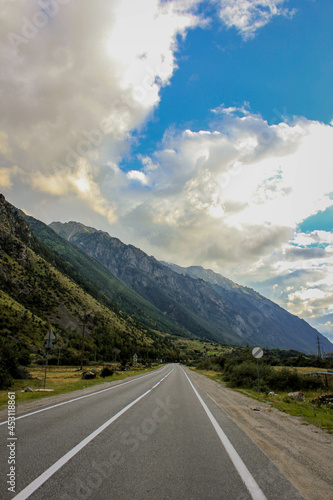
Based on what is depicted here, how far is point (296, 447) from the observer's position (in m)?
6.42

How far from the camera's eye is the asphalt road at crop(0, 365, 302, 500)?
151 inches

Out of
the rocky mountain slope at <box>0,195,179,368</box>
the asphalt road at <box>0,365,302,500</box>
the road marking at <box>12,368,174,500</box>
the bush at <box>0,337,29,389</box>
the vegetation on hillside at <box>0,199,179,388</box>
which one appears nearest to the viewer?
the road marking at <box>12,368,174,500</box>

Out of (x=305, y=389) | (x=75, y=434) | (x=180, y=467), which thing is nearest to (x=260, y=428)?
(x=180, y=467)

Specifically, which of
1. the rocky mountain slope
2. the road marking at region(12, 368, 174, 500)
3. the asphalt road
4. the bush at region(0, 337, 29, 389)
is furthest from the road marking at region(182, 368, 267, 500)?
the rocky mountain slope

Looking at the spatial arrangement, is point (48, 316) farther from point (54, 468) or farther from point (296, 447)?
point (296, 447)

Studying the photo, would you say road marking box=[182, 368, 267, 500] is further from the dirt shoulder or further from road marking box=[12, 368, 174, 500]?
road marking box=[12, 368, 174, 500]

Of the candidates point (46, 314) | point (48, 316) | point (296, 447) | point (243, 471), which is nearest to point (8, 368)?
point (296, 447)

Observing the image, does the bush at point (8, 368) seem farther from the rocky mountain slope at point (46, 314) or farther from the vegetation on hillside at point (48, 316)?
the rocky mountain slope at point (46, 314)

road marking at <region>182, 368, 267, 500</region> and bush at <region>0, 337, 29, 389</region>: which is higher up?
road marking at <region>182, 368, 267, 500</region>

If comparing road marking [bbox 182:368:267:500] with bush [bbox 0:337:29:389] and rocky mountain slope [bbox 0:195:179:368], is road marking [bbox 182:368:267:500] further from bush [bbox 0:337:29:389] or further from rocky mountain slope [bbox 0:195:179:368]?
rocky mountain slope [bbox 0:195:179:368]

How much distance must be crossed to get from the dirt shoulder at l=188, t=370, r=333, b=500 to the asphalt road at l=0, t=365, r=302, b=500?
27 centimetres

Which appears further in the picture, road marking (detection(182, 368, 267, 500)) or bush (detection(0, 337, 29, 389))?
bush (detection(0, 337, 29, 389))

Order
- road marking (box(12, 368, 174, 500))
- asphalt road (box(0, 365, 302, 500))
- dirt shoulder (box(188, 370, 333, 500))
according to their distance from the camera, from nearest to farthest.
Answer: road marking (box(12, 368, 174, 500)) → asphalt road (box(0, 365, 302, 500)) → dirt shoulder (box(188, 370, 333, 500))

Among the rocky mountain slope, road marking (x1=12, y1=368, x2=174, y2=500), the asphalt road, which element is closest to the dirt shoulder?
the asphalt road
